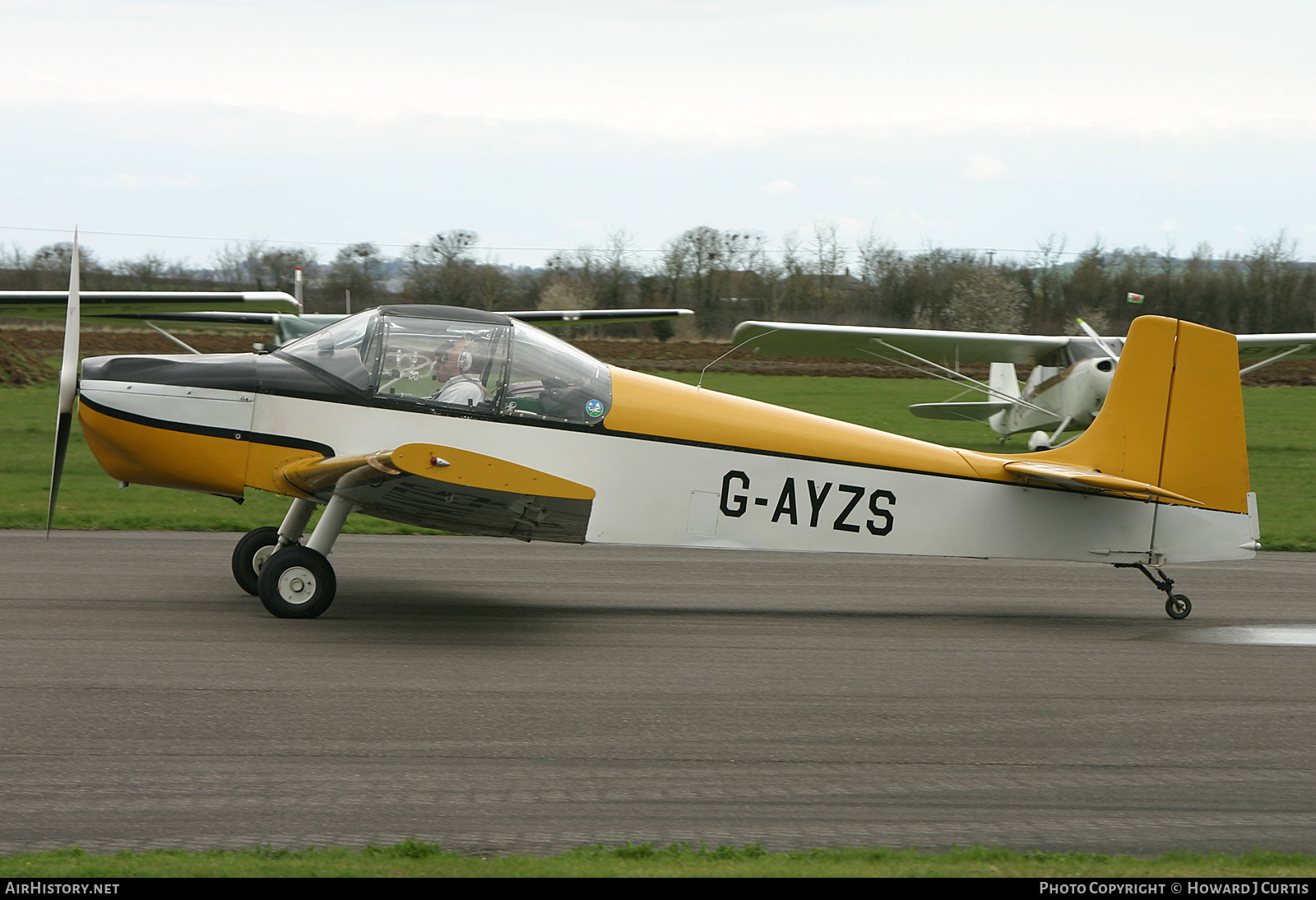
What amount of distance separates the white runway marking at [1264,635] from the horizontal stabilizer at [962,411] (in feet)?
53.8

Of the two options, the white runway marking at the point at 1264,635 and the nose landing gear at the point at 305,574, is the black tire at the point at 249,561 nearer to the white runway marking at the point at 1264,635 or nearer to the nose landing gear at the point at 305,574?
the nose landing gear at the point at 305,574

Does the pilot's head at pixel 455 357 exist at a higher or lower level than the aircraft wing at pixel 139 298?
lower

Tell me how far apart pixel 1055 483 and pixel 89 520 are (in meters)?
9.73

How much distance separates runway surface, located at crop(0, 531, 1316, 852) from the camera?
4387mm

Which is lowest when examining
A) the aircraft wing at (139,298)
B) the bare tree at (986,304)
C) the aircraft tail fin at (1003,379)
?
the aircraft wing at (139,298)

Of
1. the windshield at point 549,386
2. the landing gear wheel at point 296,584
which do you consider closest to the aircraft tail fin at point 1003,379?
the windshield at point 549,386

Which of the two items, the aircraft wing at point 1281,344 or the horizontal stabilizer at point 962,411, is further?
the horizontal stabilizer at point 962,411

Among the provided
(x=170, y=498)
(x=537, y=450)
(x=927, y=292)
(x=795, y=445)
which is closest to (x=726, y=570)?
(x=795, y=445)

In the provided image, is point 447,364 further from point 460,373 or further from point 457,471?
point 457,471

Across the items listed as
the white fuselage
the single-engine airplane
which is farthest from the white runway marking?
the white fuselage

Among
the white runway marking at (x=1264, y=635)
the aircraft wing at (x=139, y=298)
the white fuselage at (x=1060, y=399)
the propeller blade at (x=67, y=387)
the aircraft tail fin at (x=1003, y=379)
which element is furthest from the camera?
the aircraft tail fin at (x=1003, y=379)

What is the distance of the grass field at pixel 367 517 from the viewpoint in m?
12.6

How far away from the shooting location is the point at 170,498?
14.8 meters
